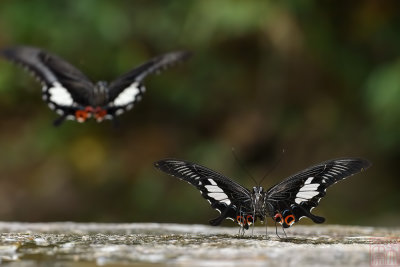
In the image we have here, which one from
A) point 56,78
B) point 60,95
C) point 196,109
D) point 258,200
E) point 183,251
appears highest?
point 196,109

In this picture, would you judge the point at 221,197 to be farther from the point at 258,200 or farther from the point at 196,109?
the point at 196,109

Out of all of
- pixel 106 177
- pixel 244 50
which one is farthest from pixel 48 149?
pixel 244 50

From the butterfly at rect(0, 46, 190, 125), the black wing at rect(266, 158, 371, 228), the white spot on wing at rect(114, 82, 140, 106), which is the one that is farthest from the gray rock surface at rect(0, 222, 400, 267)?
the white spot on wing at rect(114, 82, 140, 106)

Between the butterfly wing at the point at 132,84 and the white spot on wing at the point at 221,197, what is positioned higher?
the butterfly wing at the point at 132,84

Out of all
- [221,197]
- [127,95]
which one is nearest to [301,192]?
[221,197]

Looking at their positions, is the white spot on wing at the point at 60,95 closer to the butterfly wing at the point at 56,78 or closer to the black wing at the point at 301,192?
the butterfly wing at the point at 56,78

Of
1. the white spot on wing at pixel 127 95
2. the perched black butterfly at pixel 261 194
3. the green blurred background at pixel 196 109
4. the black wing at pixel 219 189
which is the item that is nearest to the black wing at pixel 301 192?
the perched black butterfly at pixel 261 194
